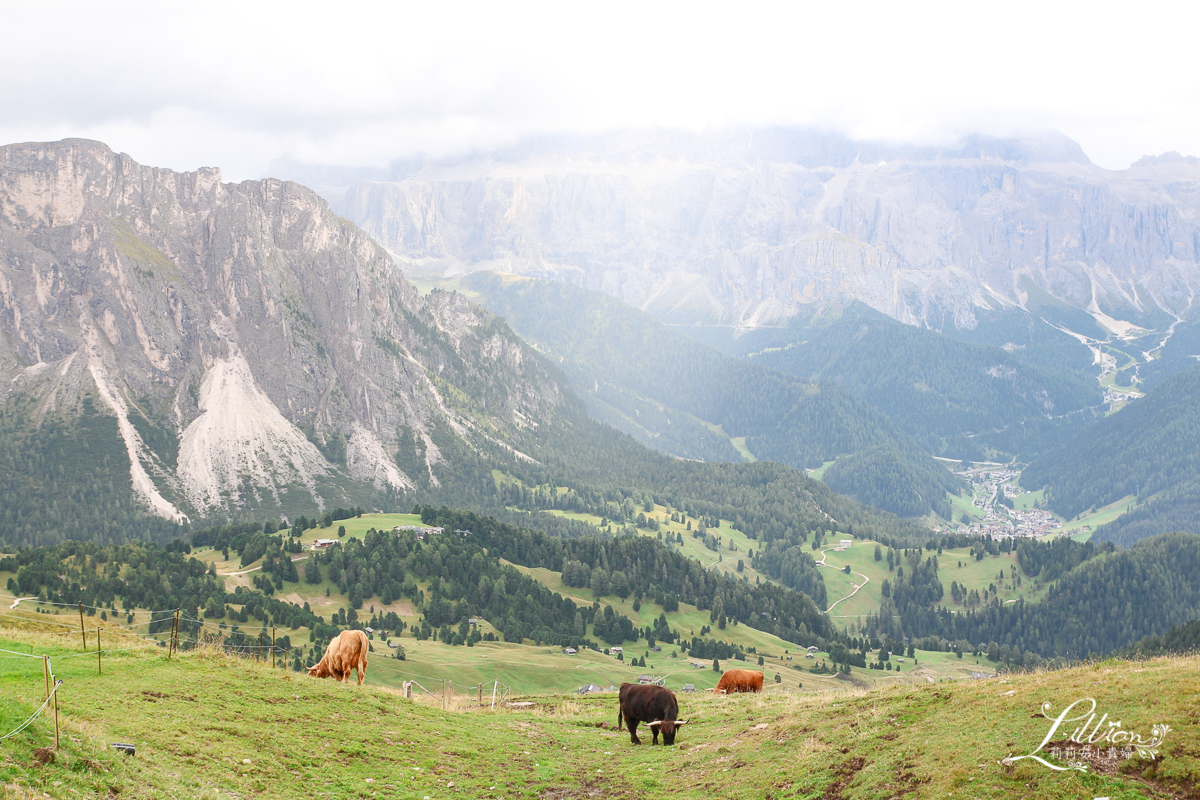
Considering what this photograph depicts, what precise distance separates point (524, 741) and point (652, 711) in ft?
23.8

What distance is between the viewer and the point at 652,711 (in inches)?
1684

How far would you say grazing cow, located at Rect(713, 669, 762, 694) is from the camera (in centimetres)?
6366

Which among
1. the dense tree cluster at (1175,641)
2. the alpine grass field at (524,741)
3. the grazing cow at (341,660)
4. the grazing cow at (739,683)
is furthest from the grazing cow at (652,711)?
the dense tree cluster at (1175,641)

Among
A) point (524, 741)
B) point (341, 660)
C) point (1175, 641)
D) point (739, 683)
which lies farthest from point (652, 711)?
point (1175, 641)

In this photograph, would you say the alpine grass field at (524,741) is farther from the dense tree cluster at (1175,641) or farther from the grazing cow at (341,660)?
the dense tree cluster at (1175,641)

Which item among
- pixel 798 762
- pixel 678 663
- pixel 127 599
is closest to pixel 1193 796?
pixel 798 762

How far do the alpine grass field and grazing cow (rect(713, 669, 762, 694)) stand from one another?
49.0 ft

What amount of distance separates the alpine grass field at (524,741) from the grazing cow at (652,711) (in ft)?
3.88

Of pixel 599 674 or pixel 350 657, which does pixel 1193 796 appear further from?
pixel 599 674

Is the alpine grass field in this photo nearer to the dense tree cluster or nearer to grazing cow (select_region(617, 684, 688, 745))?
grazing cow (select_region(617, 684, 688, 745))

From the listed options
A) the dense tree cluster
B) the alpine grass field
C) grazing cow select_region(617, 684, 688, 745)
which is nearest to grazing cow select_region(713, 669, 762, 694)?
the alpine grass field

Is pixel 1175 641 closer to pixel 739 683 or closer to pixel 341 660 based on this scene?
pixel 739 683

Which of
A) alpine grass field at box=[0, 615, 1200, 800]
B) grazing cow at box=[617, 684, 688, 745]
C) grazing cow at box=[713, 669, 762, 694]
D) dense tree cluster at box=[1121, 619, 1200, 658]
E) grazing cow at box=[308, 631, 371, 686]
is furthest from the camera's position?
dense tree cluster at box=[1121, 619, 1200, 658]

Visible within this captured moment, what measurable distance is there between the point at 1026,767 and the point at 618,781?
17.3 m
